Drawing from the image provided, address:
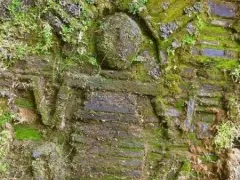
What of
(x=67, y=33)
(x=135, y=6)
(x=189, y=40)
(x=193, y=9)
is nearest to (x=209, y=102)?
(x=189, y=40)

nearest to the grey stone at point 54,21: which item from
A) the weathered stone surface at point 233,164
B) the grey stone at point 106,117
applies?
the grey stone at point 106,117

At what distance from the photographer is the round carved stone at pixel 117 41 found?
13.5ft

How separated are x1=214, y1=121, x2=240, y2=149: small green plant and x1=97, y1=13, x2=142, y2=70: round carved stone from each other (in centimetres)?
112

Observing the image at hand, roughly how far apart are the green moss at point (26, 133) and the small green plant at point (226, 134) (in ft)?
5.47

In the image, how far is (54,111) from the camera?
13.4 feet

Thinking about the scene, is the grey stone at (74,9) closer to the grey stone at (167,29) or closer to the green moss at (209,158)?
the grey stone at (167,29)

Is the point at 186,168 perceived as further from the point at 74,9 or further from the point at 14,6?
the point at 14,6

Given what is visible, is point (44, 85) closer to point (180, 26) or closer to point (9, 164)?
point (9, 164)

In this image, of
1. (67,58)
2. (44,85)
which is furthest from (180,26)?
(44,85)

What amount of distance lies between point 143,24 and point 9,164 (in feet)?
5.53

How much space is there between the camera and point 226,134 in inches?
177

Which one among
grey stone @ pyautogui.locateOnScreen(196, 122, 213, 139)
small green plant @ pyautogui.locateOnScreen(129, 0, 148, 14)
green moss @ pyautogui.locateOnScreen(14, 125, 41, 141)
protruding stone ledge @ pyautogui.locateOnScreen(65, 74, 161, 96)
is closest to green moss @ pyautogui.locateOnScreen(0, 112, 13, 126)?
green moss @ pyautogui.locateOnScreen(14, 125, 41, 141)

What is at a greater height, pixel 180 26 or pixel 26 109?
pixel 180 26

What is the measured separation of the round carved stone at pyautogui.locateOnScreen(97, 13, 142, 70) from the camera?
4.12 meters
